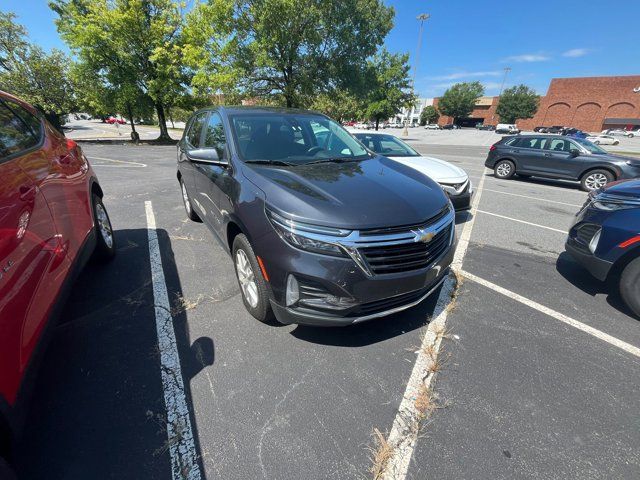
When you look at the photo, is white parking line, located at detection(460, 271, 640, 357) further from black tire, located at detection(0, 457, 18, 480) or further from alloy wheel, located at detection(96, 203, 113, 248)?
alloy wheel, located at detection(96, 203, 113, 248)

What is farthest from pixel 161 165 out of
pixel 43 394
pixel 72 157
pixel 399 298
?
pixel 399 298

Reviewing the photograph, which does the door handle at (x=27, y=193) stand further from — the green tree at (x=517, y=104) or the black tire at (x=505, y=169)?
the green tree at (x=517, y=104)

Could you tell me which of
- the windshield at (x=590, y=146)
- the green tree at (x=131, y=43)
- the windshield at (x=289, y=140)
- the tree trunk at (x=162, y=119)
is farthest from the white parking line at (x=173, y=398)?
the tree trunk at (x=162, y=119)

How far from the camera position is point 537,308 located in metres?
3.10

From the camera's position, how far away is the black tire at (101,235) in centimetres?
345

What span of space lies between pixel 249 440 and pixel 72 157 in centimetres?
337

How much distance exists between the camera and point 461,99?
8306cm

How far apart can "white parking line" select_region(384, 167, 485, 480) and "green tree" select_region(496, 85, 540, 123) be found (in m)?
82.4

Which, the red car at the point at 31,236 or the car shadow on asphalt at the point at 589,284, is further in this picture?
the car shadow on asphalt at the point at 589,284

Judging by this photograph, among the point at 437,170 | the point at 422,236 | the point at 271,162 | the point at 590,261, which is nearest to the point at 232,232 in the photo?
the point at 271,162

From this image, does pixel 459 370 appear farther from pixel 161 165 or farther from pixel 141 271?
pixel 161 165

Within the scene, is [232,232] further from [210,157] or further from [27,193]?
[27,193]

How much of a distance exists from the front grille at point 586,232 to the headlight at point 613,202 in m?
0.19

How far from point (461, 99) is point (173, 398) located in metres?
98.3
